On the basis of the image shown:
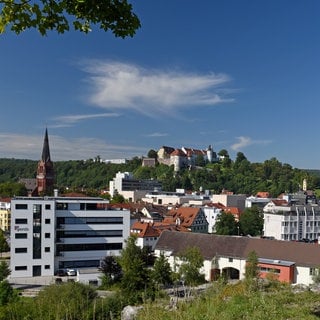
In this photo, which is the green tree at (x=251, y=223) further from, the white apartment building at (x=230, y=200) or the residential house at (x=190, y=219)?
the white apartment building at (x=230, y=200)

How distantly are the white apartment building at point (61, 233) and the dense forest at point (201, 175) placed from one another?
58.3 meters

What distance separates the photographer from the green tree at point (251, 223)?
4909 centimetres

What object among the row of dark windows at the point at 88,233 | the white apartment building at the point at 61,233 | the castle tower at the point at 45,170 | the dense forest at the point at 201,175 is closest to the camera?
the white apartment building at the point at 61,233

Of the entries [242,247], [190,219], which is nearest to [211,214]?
[190,219]

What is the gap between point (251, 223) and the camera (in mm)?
49438

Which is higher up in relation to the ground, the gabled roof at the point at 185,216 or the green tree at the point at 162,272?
the gabled roof at the point at 185,216

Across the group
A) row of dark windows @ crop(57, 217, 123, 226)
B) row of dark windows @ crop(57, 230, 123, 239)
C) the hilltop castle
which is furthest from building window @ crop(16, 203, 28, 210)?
the hilltop castle

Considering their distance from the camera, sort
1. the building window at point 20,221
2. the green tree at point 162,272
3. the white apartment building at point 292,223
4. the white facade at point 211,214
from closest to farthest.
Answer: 1. the green tree at point 162,272
2. the building window at point 20,221
3. the white apartment building at point 292,223
4. the white facade at point 211,214

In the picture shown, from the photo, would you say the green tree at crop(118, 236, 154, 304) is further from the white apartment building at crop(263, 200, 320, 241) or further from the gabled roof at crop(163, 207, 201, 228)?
the white apartment building at crop(263, 200, 320, 241)

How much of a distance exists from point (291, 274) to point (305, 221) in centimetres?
2625

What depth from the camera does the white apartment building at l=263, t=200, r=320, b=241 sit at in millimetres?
47562

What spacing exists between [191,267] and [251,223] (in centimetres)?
2662

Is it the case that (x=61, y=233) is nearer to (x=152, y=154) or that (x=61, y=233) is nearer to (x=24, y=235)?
(x=24, y=235)

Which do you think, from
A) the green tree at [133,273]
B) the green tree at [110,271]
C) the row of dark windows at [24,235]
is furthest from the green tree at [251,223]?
the green tree at [133,273]
